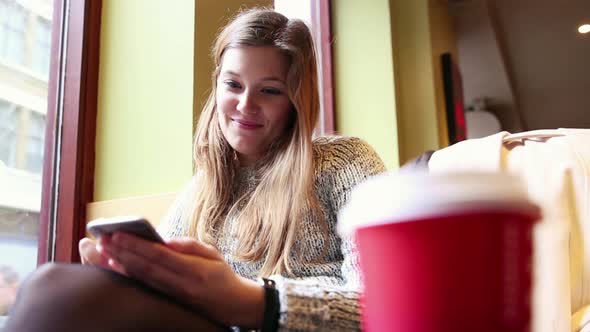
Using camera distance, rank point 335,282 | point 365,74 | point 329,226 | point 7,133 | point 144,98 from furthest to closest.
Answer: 1. point 365,74
2. point 144,98
3. point 7,133
4. point 329,226
5. point 335,282

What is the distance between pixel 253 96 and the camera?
3.24 ft

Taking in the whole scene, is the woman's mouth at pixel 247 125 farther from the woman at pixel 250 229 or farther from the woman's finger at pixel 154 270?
the woman's finger at pixel 154 270

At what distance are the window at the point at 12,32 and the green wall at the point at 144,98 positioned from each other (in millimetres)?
229

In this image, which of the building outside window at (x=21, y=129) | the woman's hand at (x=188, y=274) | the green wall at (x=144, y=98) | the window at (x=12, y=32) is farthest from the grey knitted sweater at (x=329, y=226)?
the window at (x=12, y=32)

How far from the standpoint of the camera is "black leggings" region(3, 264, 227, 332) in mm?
462

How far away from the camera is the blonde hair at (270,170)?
90 cm

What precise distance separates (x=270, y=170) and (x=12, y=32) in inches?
27.0

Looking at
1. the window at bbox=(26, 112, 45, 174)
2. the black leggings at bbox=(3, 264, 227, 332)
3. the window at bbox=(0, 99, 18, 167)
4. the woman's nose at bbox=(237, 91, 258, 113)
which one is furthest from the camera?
the window at bbox=(26, 112, 45, 174)

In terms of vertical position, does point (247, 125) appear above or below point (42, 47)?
below

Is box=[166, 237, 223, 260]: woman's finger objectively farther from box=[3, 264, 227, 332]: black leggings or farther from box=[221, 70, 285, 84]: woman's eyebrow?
box=[221, 70, 285, 84]: woman's eyebrow

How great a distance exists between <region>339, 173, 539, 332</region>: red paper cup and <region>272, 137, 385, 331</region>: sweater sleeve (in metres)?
0.25

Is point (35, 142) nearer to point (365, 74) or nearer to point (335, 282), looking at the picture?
point (335, 282)

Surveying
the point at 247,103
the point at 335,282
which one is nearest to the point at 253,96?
the point at 247,103

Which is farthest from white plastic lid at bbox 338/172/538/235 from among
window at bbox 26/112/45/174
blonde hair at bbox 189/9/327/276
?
window at bbox 26/112/45/174
